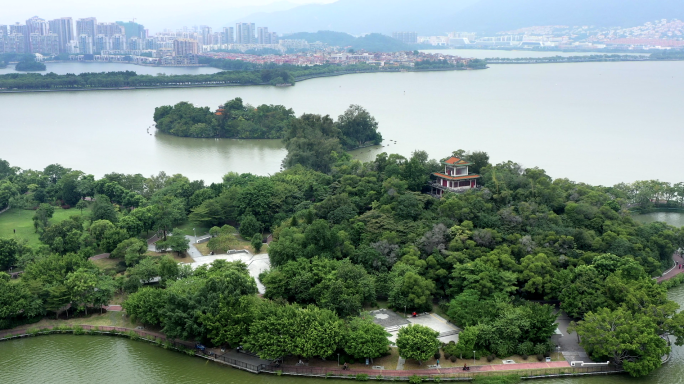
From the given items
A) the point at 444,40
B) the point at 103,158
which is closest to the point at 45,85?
the point at 103,158

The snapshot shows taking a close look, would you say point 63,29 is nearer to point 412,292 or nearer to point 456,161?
point 456,161

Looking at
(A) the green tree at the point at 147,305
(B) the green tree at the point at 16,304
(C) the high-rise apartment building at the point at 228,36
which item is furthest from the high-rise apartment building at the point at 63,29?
(A) the green tree at the point at 147,305

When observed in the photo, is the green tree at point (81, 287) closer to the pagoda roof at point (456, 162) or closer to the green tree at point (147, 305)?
the green tree at point (147, 305)

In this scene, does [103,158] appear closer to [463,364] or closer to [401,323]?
[401,323]

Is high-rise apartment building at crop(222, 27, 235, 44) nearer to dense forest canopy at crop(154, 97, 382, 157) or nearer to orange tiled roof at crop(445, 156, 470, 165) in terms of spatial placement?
dense forest canopy at crop(154, 97, 382, 157)

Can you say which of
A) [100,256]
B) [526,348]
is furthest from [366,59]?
[526,348]

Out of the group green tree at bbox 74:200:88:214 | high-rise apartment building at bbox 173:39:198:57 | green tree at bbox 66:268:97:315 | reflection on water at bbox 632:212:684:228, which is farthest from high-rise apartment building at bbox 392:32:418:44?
green tree at bbox 66:268:97:315
